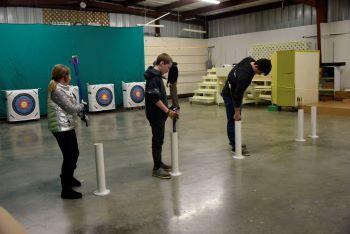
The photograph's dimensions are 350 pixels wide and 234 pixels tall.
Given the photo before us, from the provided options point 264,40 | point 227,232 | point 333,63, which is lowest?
point 227,232

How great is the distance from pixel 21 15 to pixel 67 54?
1.66 m

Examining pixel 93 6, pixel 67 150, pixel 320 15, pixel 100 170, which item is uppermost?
pixel 93 6

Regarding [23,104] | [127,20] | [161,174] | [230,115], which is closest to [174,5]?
[127,20]

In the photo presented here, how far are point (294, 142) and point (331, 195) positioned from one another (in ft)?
6.86

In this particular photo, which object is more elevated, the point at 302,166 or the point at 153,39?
the point at 153,39

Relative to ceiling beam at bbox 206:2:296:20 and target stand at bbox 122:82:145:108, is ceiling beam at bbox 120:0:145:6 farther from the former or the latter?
ceiling beam at bbox 206:2:296:20

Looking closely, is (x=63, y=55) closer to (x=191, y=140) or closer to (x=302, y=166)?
(x=191, y=140)

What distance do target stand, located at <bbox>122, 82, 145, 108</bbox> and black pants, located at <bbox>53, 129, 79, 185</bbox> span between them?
21.9 ft

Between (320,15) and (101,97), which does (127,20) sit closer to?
(101,97)

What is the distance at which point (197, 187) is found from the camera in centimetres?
330

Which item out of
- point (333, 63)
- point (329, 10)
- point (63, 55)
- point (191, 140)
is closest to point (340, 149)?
point (191, 140)

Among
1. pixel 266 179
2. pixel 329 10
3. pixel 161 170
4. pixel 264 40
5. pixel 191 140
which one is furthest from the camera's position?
pixel 264 40

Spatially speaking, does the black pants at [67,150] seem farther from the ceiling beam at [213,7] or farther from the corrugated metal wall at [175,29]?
the corrugated metal wall at [175,29]

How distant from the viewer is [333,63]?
8656 mm
